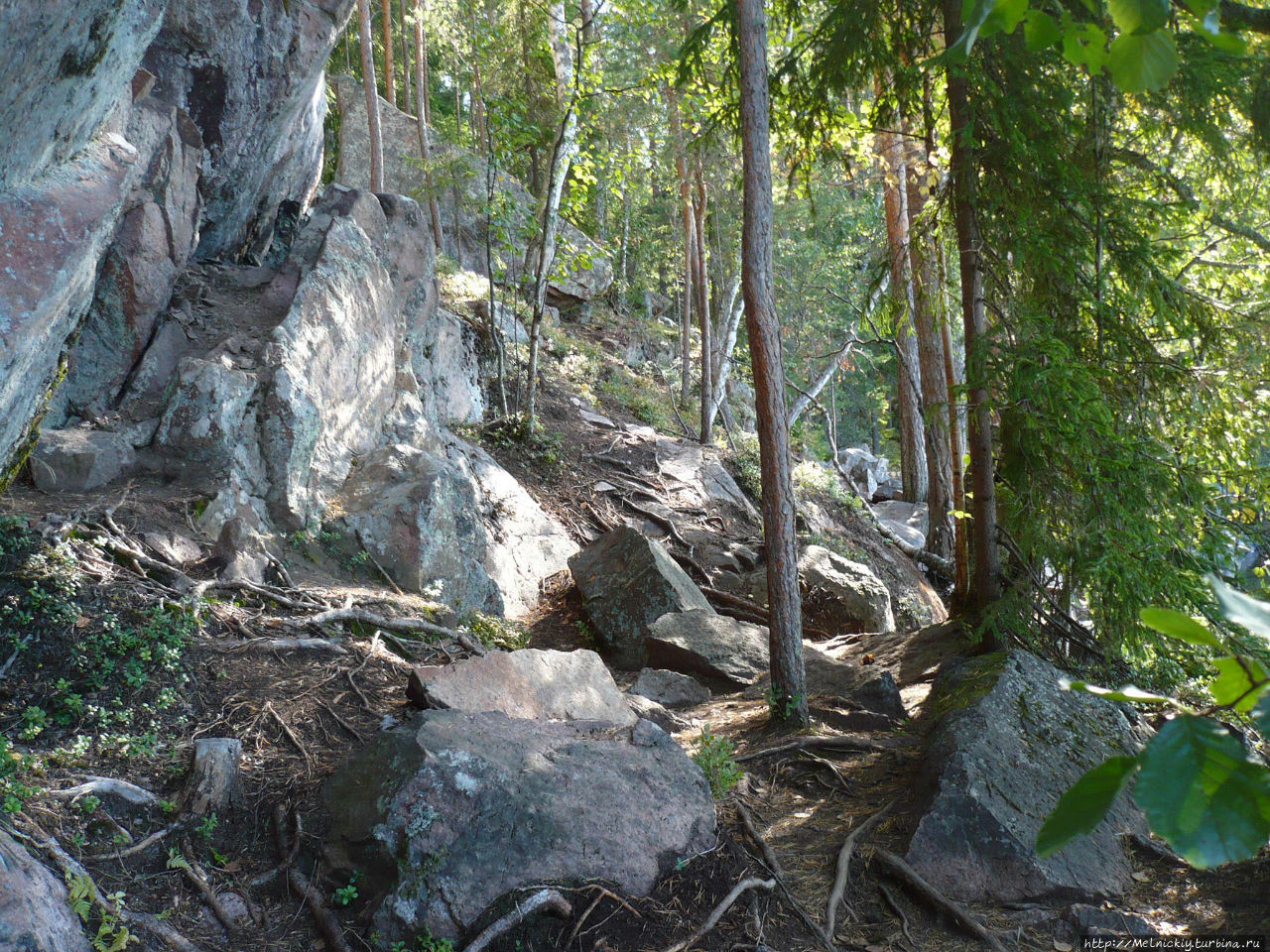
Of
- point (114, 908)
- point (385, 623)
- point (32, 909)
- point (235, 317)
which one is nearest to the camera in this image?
point (32, 909)

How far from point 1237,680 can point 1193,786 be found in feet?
0.44

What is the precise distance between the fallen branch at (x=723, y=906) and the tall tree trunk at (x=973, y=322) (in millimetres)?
3469

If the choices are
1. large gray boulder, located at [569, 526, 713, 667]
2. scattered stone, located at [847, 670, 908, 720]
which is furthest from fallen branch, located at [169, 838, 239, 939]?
large gray boulder, located at [569, 526, 713, 667]

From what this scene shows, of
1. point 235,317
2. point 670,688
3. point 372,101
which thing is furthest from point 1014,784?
point 372,101

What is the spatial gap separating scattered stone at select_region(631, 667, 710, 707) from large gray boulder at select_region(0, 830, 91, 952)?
189 inches

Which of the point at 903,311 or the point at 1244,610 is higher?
the point at 903,311

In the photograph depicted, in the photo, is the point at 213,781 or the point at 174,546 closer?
the point at 213,781

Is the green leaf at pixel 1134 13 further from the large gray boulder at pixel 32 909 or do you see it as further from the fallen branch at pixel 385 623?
the fallen branch at pixel 385 623

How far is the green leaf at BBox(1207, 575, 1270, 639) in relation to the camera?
0.64m

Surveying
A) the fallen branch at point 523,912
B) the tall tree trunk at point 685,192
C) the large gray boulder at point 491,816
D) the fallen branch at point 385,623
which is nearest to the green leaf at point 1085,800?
the fallen branch at point 523,912

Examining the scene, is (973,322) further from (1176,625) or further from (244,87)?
(244,87)

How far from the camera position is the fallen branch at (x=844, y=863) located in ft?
12.8

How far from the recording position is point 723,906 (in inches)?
146

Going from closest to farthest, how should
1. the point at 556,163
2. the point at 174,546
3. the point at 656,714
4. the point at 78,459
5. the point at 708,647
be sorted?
the point at 174,546, the point at 78,459, the point at 656,714, the point at 708,647, the point at 556,163
